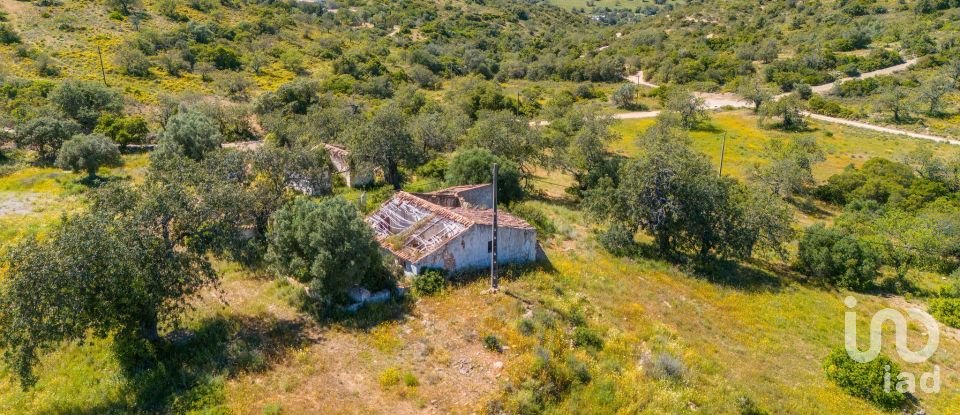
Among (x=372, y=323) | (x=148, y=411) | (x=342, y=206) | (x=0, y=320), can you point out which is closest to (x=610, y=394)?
(x=372, y=323)

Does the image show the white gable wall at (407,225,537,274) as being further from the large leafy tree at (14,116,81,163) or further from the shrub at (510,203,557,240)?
the large leafy tree at (14,116,81,163)

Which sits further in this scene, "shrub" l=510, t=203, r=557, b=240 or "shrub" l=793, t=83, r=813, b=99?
"shrub" l=793, t=83, r=813, b=99

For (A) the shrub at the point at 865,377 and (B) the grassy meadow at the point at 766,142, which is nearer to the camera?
(A) the shrub at the point at 865,377

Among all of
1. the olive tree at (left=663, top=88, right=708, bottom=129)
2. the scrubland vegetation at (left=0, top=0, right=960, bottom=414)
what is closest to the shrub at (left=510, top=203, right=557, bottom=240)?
the scrubland vegetation at (left=0, top=0, right=960, bottom=414)

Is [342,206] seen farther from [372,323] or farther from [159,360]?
[159,360]

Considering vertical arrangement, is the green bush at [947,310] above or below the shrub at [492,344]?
below

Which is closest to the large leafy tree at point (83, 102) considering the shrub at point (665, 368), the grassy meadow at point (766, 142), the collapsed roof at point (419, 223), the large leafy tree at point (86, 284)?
the collapsed roof at point (419, 223)

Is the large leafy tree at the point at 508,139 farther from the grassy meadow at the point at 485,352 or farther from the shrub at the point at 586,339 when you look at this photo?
the shrub at the point at 586,339
